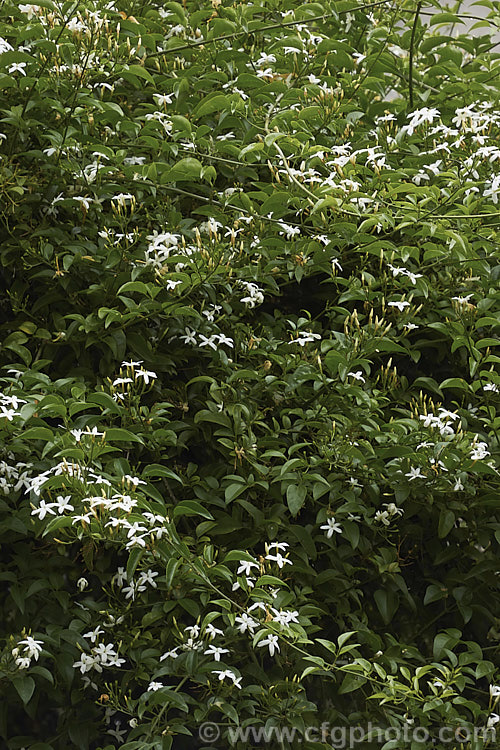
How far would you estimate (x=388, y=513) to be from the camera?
5.67 feet

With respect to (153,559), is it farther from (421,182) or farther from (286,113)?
(421,182)

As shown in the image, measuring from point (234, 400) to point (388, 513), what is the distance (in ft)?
1.31

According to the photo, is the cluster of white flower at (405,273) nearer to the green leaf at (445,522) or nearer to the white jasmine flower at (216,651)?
the green leaf at (445,522)

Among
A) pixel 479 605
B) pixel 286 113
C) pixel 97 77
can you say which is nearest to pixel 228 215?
pixel 286 113

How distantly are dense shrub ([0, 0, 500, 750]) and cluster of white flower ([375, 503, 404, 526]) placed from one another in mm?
15

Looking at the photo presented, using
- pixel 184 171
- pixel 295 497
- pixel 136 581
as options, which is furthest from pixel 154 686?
pixel 184 171

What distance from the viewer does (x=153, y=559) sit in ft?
4.90

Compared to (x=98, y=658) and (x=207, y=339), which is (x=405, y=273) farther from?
(x=98, y=658)

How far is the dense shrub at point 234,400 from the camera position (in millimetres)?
1519

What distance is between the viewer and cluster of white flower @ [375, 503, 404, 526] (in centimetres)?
169

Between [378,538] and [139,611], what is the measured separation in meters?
0.54

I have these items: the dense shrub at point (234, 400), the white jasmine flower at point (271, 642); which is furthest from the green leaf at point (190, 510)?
the white jasmine flower at point (271, 642)

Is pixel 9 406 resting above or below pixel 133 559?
above

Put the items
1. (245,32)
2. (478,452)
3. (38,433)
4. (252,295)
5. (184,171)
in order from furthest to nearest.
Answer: (245,32) → (252,295) → (184,171) → (478,452) → (38,433)
